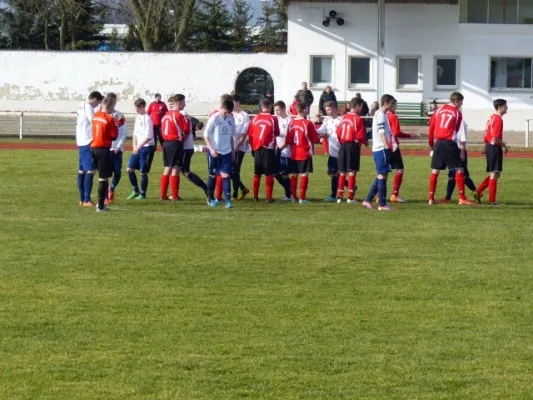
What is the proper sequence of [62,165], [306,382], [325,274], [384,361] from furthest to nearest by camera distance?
[62,165] < [325,274] < [384,361] < [306,382]

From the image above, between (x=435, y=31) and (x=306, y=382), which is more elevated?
(x=435, y=31)

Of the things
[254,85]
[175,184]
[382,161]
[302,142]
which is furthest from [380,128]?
[254,85]

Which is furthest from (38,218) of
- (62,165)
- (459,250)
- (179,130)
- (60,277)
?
(62,165)

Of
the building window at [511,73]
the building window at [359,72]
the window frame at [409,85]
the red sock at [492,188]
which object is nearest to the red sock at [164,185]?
the red sock at [492,188]

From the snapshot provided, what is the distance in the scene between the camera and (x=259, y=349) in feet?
29.0

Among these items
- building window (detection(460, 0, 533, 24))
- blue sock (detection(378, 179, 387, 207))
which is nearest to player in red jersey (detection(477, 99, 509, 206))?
blue sock (detection(378, 179, 387, 207))

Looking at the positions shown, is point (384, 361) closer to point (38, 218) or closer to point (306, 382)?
point (306, 382)

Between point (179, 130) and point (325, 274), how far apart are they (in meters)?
7.30

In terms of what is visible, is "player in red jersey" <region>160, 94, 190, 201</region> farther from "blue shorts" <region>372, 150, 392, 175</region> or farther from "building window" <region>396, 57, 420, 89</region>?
"building window" <region>396, 57, 420, 89</region>

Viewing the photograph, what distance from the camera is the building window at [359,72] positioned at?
160 feet

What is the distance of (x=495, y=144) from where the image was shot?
1919cm

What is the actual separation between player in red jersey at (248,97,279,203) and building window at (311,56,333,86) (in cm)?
2987

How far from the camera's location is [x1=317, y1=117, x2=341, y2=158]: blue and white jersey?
796 inches

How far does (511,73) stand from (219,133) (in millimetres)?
32985
